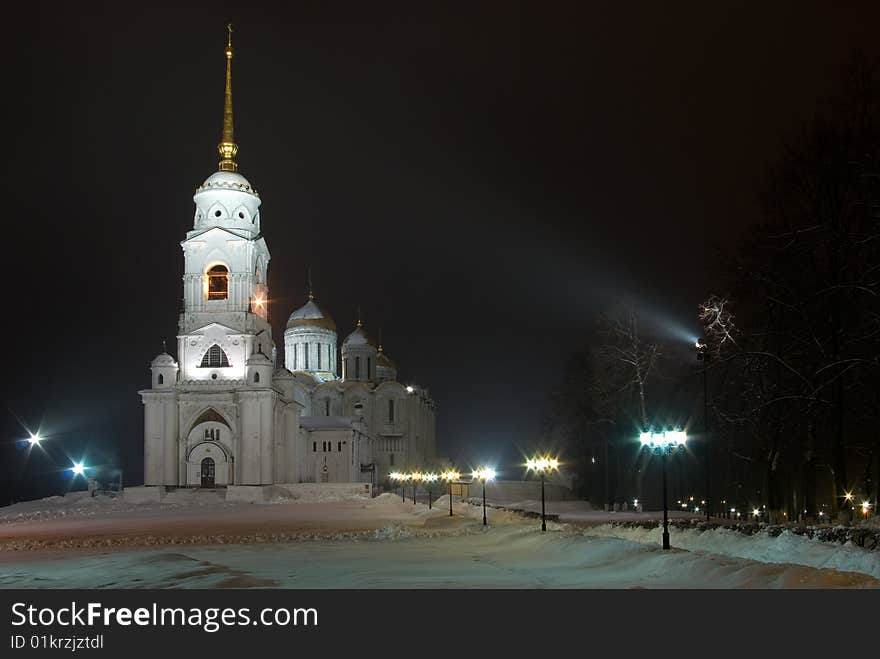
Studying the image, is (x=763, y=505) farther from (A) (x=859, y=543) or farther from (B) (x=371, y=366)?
(B) (x=371, y=366)

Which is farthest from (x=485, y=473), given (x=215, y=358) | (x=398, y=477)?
(x=398, y=477)

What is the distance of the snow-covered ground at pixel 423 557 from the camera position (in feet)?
62.4

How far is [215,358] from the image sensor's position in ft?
264

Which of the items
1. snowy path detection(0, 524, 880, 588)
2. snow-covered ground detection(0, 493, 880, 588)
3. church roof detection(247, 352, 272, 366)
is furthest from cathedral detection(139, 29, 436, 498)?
snowy path detection(0, 524, 880, 588)

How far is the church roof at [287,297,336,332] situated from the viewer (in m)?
110

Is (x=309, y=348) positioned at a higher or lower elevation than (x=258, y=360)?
higher

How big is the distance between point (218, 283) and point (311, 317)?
1075 inches

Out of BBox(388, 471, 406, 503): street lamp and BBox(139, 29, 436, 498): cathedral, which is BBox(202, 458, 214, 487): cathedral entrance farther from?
BBox(388, 471, 406, 503): street lamp

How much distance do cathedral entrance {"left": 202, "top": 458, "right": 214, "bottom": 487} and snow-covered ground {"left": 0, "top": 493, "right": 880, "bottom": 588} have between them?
32131mm

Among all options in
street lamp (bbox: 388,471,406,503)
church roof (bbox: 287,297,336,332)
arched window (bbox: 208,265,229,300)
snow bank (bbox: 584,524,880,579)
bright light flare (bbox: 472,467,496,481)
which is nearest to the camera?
snow bank (bbox: 584,524,880,579)

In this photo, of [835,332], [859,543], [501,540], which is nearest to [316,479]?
[501,540]

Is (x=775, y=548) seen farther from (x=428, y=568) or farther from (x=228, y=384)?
(x=228, y=384)

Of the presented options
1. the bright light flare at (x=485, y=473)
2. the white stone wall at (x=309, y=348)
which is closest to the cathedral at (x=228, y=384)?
the white stone wall at (x=309, y=348)
